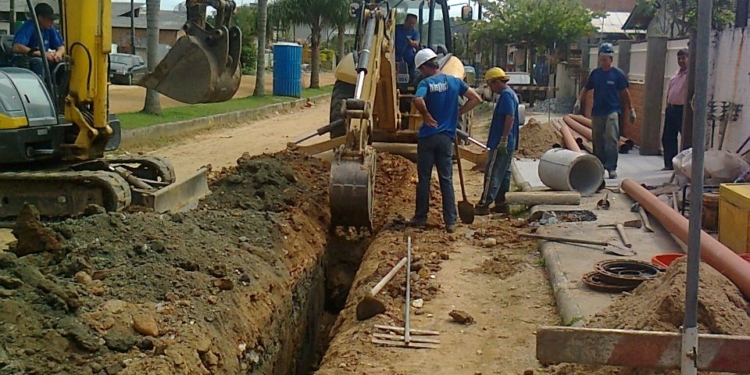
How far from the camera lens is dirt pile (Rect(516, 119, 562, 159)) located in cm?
1658

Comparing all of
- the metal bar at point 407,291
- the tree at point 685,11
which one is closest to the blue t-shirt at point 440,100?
the metal bar at point 407,291

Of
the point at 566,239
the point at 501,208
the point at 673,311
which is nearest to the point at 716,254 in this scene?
the point at 673,311

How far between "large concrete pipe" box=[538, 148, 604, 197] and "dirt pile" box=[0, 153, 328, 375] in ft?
10.7

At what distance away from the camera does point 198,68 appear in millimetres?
9602

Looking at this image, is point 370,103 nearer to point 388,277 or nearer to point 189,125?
point 388,277

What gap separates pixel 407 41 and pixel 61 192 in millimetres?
7040

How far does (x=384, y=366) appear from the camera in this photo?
5871 millimetres

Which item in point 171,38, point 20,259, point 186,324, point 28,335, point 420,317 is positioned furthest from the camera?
Answer: point 171,38

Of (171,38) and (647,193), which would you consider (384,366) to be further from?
(171,38)

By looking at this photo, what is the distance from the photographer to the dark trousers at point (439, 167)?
9758 millimetres

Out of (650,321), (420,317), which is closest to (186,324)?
(420,317)

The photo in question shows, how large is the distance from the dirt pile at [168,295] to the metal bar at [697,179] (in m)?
2.84

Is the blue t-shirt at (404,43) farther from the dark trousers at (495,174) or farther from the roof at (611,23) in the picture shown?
the roof at (611,23)

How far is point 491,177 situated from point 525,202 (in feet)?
1.64
